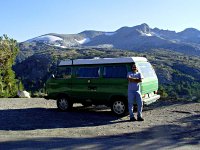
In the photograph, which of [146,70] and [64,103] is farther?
[64,103]

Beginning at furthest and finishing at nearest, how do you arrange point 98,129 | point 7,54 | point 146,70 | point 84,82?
point 7,54
point 84,82
point 146,70
point 98,129

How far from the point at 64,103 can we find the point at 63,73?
127 centimetres

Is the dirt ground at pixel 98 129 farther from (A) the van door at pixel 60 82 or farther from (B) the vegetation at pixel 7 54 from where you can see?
(B) the vegetation at pixel 7 54

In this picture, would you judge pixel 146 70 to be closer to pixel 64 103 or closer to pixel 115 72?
pixel 115 72

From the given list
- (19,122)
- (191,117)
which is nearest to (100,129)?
(19,122)

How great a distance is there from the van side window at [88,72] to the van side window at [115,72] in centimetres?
35

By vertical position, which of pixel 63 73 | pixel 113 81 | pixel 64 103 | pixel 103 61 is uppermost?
pixel 103 61

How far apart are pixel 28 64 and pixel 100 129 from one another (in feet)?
519

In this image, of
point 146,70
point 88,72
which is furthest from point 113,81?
point 146,70

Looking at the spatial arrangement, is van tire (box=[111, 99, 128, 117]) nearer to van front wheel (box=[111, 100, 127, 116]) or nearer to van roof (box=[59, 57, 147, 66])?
van front wheel (box=[111, 100, 127, 116])

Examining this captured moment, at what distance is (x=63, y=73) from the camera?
15898mm

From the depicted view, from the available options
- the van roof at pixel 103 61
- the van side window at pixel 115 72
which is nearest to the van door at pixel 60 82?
the van roof at pixel 103 61

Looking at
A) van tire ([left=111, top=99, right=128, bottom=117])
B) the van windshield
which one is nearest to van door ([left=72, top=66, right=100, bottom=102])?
van tire ([left=111, top=99, right=128, bottom=117])

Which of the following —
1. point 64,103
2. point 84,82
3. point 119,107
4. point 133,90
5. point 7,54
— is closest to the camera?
point 133,90
